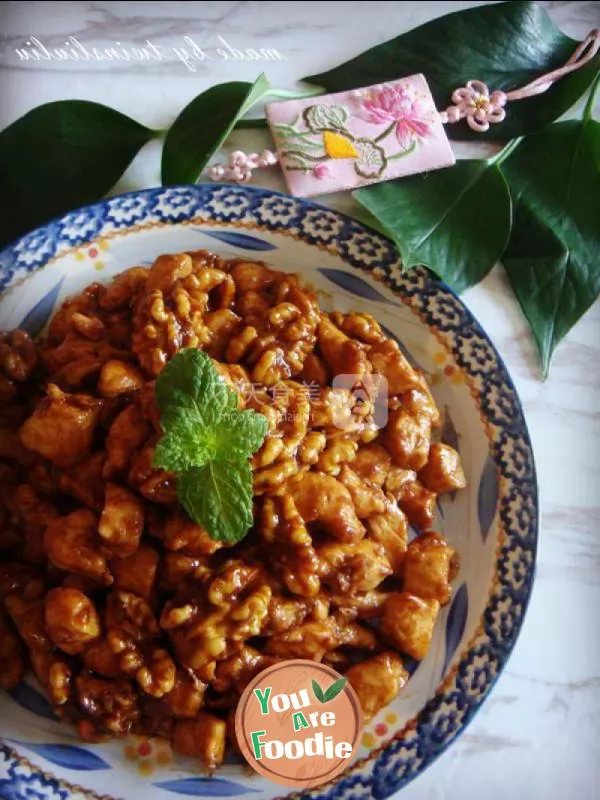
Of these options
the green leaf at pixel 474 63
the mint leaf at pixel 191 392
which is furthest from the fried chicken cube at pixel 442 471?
the green leaf at pixel 474 63

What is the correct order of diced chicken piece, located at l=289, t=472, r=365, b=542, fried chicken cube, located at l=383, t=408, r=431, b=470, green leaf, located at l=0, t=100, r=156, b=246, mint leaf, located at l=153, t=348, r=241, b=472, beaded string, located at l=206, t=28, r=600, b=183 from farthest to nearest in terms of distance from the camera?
beaded string, located at l=206, t=28, r=600, b=183 → green leaf, located at l=0, t=100, r=156, b=246 → fried chicken cube, located at l=383, t=408, r=431, b=470 → diced chicken piece, located at l=289, t=472, r=365, b=542 → mint leaf, located at l=153, t=348, r=241, b=472

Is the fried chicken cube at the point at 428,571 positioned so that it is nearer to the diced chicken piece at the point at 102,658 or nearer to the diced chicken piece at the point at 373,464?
the diced chicken piece at the point at 373,464

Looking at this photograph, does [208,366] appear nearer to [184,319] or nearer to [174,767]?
[184,319]

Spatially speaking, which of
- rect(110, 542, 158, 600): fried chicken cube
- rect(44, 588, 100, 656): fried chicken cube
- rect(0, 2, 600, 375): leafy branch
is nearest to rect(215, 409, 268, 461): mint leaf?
rect(110, 542, 158, 600): fried chicken cube

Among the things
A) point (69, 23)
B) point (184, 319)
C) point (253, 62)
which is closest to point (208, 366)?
point (184, 319)

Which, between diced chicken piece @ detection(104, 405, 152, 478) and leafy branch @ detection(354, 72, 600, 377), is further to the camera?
leafy branch @ detection(354, 72, 600, 377)

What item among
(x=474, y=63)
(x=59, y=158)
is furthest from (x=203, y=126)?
(x=474, y=63)

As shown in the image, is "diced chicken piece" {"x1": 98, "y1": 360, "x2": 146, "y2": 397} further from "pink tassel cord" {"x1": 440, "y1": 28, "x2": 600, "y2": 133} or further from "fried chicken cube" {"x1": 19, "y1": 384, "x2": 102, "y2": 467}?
"pink tassel cord" {"x1": 440, "y1": 28, "x2": 600, "y2": 133}

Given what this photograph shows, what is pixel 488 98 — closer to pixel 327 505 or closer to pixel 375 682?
pixel 327 505
